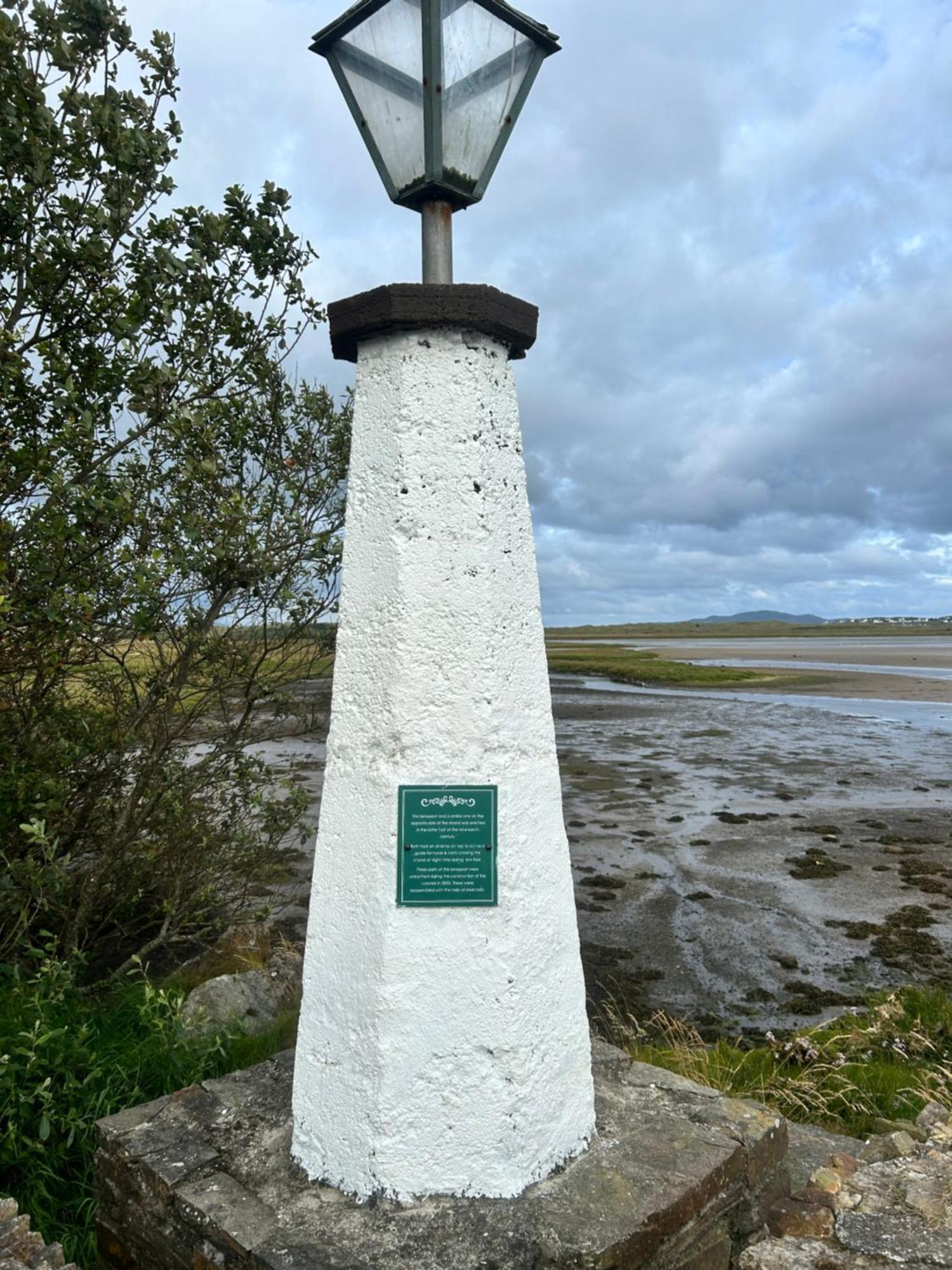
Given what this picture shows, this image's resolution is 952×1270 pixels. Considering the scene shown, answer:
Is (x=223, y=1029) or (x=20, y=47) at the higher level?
(x=20, y=47)

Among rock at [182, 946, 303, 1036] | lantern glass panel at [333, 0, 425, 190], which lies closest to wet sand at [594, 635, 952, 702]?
rock at [182, 946, 303, 1036]

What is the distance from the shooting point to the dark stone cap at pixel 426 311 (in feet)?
10.8

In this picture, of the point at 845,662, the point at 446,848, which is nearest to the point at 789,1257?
the point at 446,848

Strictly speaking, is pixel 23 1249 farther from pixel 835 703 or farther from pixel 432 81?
pixel 835 703

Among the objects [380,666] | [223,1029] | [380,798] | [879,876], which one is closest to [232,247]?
[380,666]

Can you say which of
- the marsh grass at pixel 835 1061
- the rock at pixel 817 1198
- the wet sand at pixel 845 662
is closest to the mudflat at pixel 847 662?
the wet sand at pixel 845 662

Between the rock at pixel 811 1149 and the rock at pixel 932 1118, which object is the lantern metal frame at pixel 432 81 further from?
the rock at pixel 932 1118

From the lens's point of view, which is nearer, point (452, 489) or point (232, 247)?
point (452, 489)

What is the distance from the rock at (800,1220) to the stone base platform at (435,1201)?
7 cm

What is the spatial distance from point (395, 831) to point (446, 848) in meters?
0.20

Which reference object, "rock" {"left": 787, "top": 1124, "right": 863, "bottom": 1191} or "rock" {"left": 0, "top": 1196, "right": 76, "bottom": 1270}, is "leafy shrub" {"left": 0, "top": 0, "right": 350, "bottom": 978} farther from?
"rock" {"left": 787, "top": 1124, "right": 863, "bottom": 1191}

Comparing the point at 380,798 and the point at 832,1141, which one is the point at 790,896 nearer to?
the point at 832,1141

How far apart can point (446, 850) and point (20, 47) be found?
15.9 feet

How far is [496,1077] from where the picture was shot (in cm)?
320
